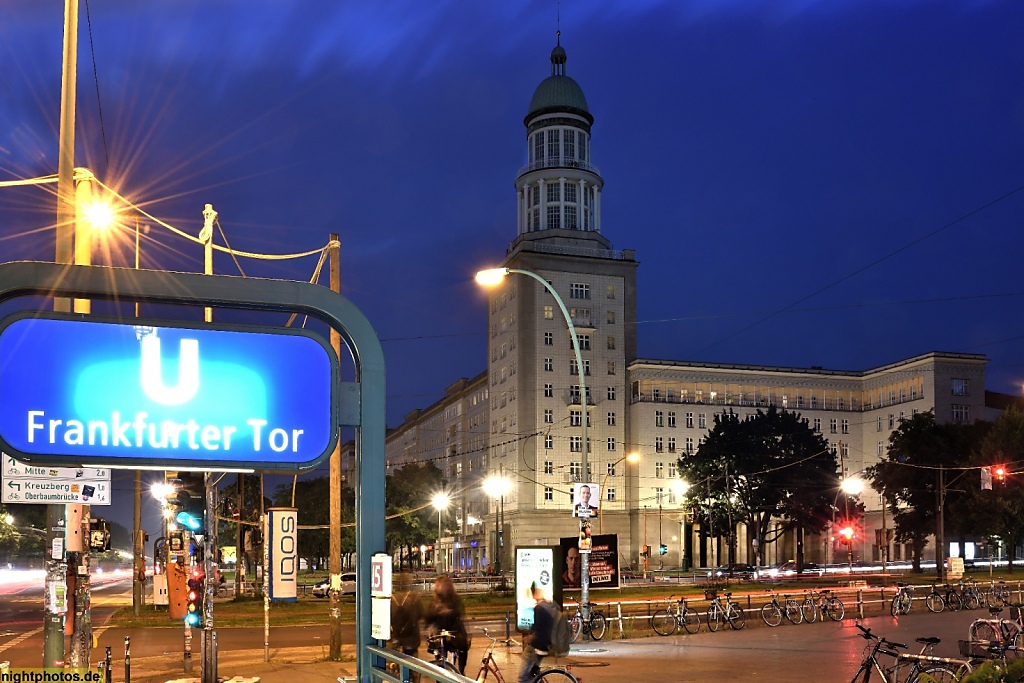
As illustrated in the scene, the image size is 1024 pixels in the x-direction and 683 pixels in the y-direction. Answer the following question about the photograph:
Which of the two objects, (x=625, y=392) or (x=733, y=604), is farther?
(x=625, y=392)

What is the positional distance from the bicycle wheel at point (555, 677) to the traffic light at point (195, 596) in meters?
8.42

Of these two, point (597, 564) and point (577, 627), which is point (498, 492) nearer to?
point (597, 564)

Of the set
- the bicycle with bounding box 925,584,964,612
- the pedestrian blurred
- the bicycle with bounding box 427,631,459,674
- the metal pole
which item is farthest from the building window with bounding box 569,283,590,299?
the bicycle with bounding box 427,631,459,674

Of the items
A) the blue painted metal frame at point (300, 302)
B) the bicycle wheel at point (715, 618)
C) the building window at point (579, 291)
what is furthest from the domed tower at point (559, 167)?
the blue painted metal frame at point (300, 302)

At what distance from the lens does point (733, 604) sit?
33438mm

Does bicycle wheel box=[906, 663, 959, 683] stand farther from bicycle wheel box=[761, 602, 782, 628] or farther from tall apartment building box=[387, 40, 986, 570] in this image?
tall apartment building box=[387, 40, 986, 570]

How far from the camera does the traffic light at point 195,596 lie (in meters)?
21.0

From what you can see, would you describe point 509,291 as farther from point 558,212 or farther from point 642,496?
point 642,496

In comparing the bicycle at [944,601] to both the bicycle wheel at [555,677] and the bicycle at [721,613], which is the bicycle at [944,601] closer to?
the bicycle at [721,613]

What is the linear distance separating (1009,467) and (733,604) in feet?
145

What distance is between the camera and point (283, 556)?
1116cm

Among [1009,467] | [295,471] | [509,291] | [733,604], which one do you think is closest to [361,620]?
[295,471]

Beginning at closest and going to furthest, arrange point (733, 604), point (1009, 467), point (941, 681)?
point (941, 681) < point (733, 604) < point (1009, 467)

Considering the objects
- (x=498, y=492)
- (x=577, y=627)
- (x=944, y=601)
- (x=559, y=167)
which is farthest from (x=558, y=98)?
(x=577, y=627)
